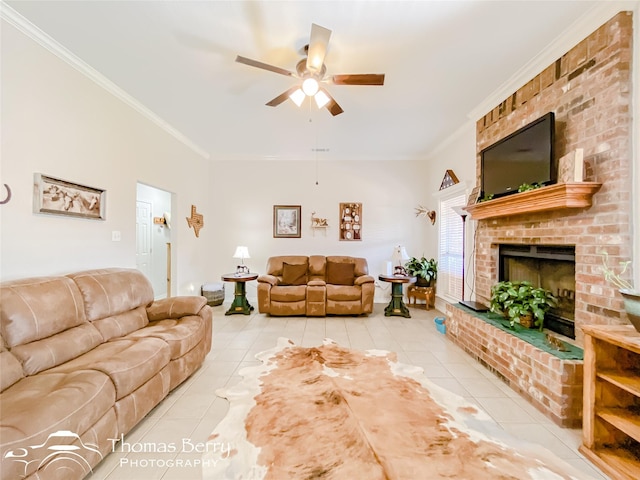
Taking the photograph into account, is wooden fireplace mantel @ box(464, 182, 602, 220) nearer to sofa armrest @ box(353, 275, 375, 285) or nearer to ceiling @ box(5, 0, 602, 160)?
ceiling @ box(5, 0, 602, 160)

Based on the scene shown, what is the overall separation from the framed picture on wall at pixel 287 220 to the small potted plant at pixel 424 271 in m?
2.26

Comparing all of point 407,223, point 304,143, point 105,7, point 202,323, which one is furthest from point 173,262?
point 407,223

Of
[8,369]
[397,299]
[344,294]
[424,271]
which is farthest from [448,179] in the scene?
[8,369]

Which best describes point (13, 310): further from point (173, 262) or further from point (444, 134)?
point (444, 134)

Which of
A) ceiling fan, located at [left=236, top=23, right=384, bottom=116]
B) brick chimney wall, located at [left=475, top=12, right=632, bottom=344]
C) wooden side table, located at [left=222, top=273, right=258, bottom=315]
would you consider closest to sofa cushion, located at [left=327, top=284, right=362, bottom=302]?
wooden side table, located at [left=222, top=273, right=258, bottom=315]

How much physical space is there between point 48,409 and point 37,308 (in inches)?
32.2

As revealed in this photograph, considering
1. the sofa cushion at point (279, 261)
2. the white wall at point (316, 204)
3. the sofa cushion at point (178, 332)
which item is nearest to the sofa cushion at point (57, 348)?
the sofa cushion at point (178, 332)

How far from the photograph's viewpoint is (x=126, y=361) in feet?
5.75

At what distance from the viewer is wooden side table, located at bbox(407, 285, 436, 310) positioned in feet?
15.9

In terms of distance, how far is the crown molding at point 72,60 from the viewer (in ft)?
6.46

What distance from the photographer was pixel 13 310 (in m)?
1.62

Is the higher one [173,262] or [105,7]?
[105,7]

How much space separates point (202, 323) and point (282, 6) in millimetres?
2730

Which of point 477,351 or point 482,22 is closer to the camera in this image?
point 482,22
